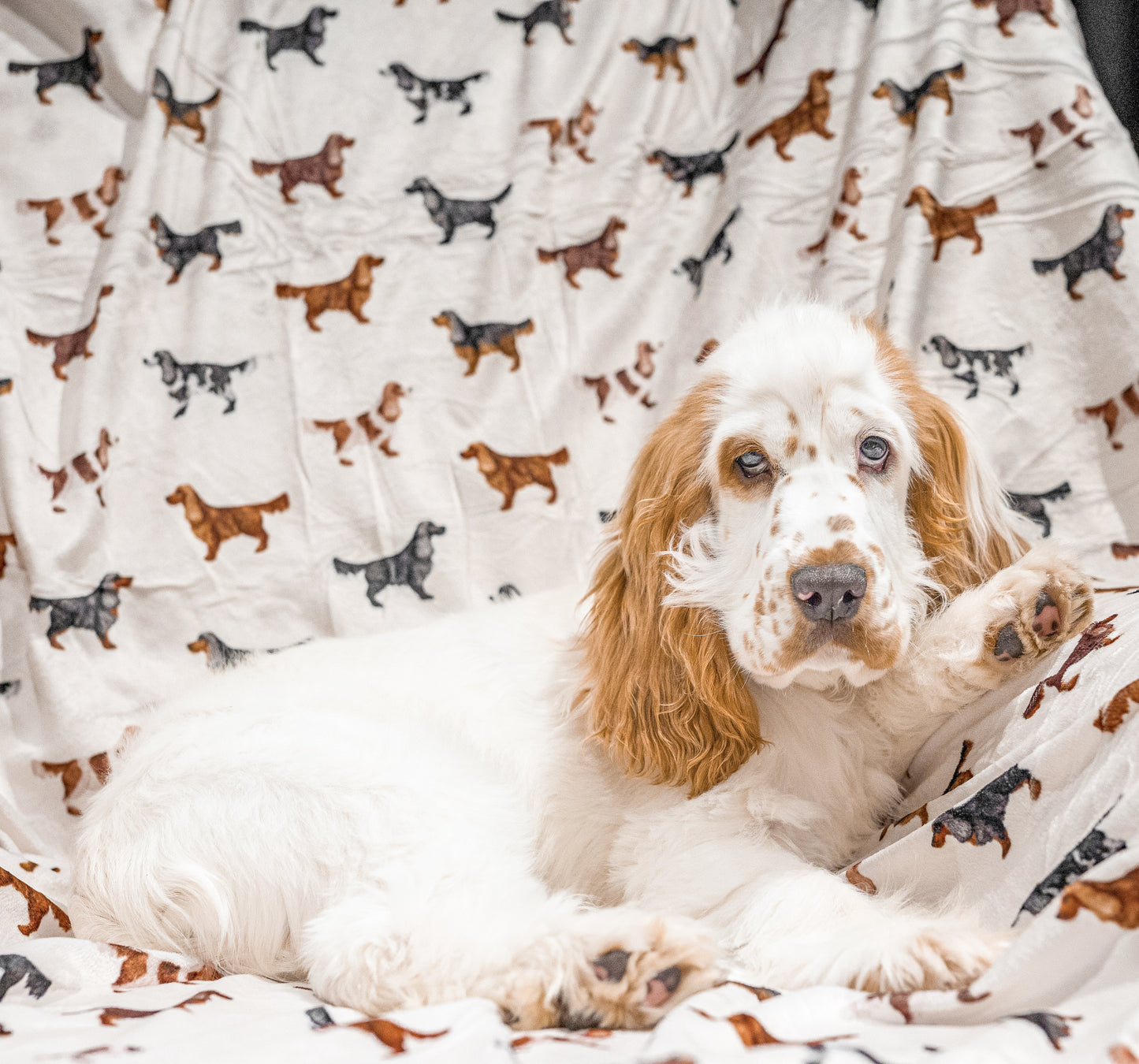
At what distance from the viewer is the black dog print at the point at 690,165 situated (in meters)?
3.40

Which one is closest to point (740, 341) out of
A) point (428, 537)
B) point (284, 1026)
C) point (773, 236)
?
Answer: point (773, 236)

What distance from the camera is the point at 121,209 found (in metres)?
3.40

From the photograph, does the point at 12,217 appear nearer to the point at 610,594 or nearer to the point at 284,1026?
the point at 610,594

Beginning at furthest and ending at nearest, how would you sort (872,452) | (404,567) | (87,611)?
1. (404,567)
2. (87,611)
3. (872,452)

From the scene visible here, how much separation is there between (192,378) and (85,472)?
0.46 m

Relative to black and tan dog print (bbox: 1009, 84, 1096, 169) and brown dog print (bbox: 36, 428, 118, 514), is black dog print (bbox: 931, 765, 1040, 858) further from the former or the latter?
brown dog print (bbox: 36, 428, 118, 514)

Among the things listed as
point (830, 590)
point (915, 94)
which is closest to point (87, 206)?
point (915, 94)

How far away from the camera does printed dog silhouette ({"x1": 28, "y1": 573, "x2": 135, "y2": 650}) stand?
308cm

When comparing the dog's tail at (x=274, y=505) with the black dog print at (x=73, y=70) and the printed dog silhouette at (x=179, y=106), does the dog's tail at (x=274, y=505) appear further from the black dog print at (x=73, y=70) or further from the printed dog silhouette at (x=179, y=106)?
the black dog print at (x=73, y=70)

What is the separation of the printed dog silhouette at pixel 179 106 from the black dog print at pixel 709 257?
176 cm

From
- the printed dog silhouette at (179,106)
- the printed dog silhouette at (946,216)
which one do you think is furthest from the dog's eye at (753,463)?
the printed dog silhouette at (179,106)

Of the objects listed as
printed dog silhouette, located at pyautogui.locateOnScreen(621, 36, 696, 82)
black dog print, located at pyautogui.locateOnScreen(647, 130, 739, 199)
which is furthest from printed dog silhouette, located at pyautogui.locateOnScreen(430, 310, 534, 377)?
printed dog silhouette, located at pyautogui.locateOnScreen(621, 36, 696, 82)

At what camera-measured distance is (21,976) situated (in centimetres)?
176

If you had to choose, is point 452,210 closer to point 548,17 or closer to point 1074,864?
point 548,17
